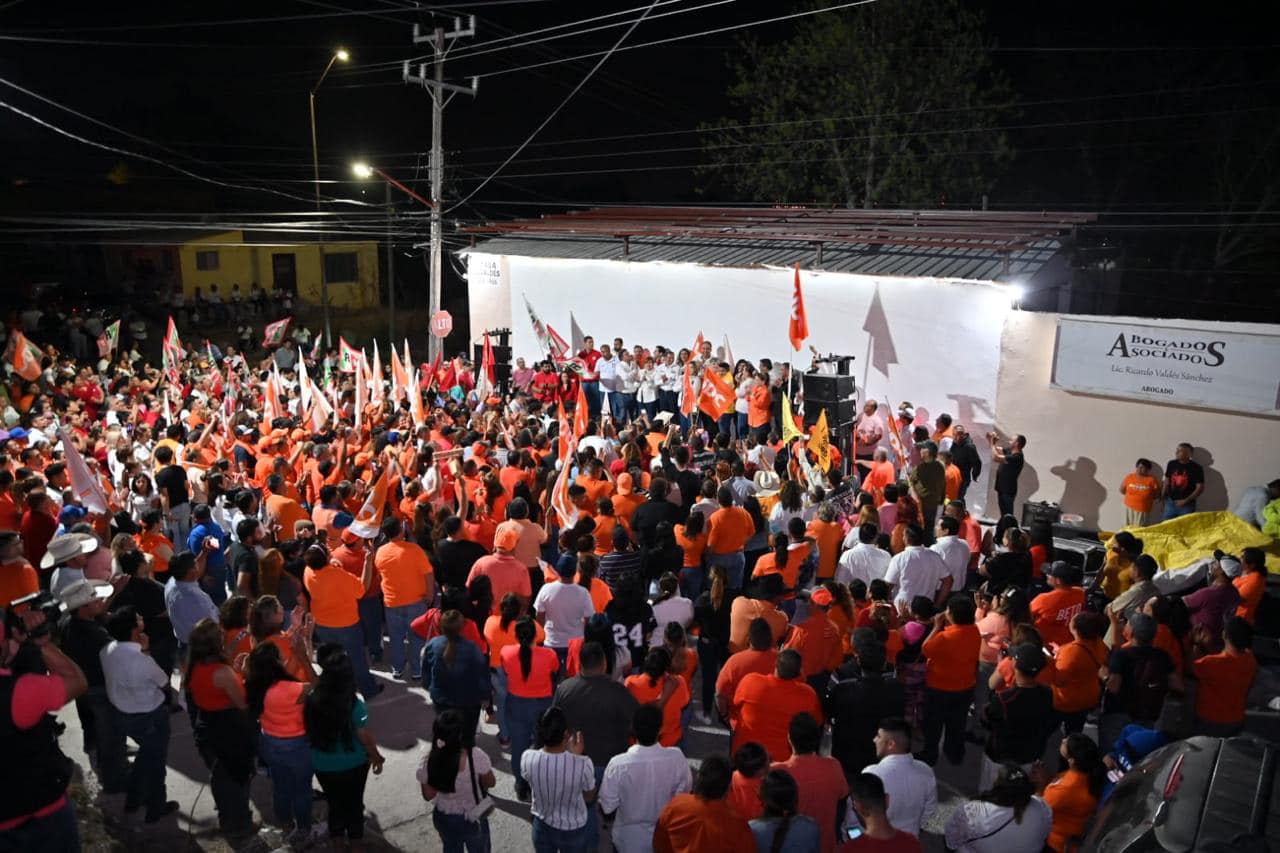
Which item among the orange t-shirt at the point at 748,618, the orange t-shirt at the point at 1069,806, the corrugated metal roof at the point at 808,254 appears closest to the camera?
the orange t-shirt at the point at 1069,806

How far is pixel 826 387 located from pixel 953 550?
6022mm

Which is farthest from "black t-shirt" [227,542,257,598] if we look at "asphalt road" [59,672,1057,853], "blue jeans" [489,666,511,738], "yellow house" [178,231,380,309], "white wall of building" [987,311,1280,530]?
"yellow house" [178,231,380,309]

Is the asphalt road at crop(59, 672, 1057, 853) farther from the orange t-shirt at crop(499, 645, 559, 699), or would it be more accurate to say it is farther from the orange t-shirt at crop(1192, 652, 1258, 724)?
the orange t-shirt at crop(1192, 652, 1258, 724)

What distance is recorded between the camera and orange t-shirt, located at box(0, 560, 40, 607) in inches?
274

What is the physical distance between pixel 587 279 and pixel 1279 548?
14.7 m

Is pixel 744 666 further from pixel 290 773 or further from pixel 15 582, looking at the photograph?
pixel 15 582

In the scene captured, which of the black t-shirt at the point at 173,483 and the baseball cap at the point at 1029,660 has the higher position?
the baseball cap at the point at 1029,660

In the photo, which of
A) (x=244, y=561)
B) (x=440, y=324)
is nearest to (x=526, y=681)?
(x=244, y=561)

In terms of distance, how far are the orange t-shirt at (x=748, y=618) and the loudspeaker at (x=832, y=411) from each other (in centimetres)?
727

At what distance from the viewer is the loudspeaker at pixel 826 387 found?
13523 millimetres

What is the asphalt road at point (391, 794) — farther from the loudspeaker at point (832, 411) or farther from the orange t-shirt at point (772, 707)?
the loudspeaker at point (832, 411)

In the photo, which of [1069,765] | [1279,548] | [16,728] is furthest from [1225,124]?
[16,728]

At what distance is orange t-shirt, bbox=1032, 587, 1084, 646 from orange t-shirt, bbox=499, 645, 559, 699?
3.74m

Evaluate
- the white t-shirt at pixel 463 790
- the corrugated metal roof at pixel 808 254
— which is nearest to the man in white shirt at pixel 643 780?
the white t-shirt at pixel 463 790
